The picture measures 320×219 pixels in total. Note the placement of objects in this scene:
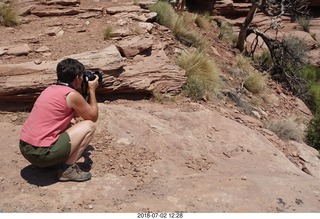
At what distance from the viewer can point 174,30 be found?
9.51m

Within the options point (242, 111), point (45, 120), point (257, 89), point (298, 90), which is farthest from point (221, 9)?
point (45, 120)

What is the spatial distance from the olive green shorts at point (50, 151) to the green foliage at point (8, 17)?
14.7 feet

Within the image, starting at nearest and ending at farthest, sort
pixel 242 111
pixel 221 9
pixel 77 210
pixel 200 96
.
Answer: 1. pixel 77 210
2. pixel 200 96
3. pixel 242 111
4. pixel 221 9

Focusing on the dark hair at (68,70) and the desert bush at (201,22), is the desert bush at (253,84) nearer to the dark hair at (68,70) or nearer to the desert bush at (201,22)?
the desert bush at (201,22)

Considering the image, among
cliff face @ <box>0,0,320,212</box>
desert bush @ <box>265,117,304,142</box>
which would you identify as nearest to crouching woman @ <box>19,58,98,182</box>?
cliff face @ <box>0,0,320,212</box>

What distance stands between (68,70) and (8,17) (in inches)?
176

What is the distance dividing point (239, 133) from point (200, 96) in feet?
4.05

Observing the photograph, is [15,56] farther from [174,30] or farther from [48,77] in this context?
[174,30]

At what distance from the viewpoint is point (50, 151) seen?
3971mm

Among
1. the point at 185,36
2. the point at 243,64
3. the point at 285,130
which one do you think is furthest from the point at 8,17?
the point at 243,64

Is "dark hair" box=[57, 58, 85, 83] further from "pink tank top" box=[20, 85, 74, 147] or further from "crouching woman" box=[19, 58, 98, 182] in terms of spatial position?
"pink tank top" box=[20, 85, 74, 147]

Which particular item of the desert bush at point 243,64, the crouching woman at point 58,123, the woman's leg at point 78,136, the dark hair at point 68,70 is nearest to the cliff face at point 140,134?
the woman's leg at point 78,136

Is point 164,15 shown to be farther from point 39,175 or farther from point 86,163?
point 39,175

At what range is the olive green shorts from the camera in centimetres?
397
